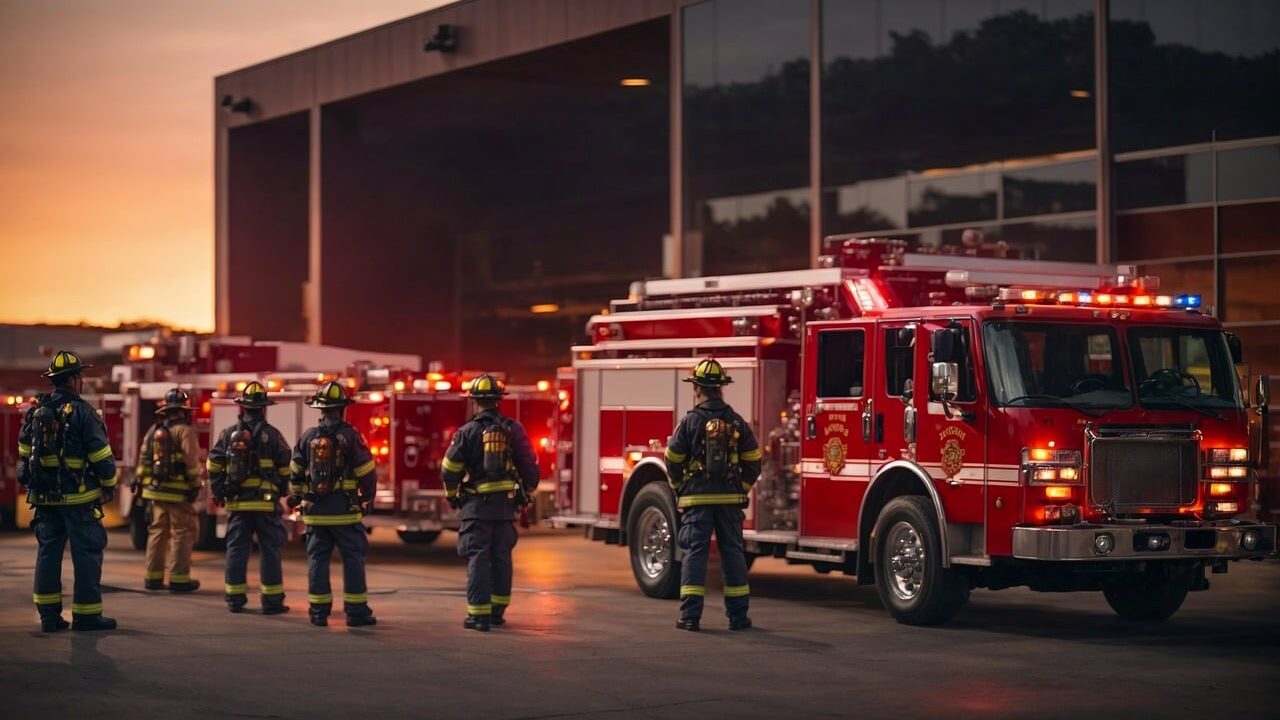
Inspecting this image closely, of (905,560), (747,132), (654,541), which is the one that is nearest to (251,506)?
(654,541)

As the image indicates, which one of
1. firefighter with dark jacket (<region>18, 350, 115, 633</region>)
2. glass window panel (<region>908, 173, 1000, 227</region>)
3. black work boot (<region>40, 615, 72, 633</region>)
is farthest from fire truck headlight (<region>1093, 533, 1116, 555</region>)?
glass window panel (<region>908, 173, 1000, 227</region>)

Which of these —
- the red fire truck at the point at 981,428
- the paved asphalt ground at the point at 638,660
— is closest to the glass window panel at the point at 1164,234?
the paved asphalt ground at the point at 638,660

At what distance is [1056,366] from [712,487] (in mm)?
2568

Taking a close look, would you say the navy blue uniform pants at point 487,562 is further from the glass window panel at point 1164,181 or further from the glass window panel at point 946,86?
the glass window panel at point 946,86

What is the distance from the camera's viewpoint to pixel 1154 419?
532 inches

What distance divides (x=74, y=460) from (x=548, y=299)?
31933 mm

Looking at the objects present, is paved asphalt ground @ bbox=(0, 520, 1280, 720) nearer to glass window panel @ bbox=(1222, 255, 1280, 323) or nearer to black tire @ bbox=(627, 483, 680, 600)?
black tire @ bbox=(627, 483, 680, 600)

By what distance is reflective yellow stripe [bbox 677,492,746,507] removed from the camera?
45.1 feet

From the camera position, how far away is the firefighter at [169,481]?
16938 millimetres

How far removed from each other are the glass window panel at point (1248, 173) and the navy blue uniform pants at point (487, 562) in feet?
39.3

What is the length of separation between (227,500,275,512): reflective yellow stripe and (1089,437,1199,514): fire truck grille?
21.2 feet

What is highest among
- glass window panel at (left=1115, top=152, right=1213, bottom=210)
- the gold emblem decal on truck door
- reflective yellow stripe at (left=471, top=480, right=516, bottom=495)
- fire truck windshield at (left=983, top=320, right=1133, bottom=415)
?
glass window panel at (left=1115, top=152, right=1213, bottom=210)

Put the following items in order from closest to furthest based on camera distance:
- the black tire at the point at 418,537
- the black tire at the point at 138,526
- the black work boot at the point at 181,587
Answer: the black work boot at the point at 181,587
the black tire at the point at 138,526
the black tire at the point at 418,537

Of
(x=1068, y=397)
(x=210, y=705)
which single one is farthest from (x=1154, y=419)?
(x=210, y=705)
